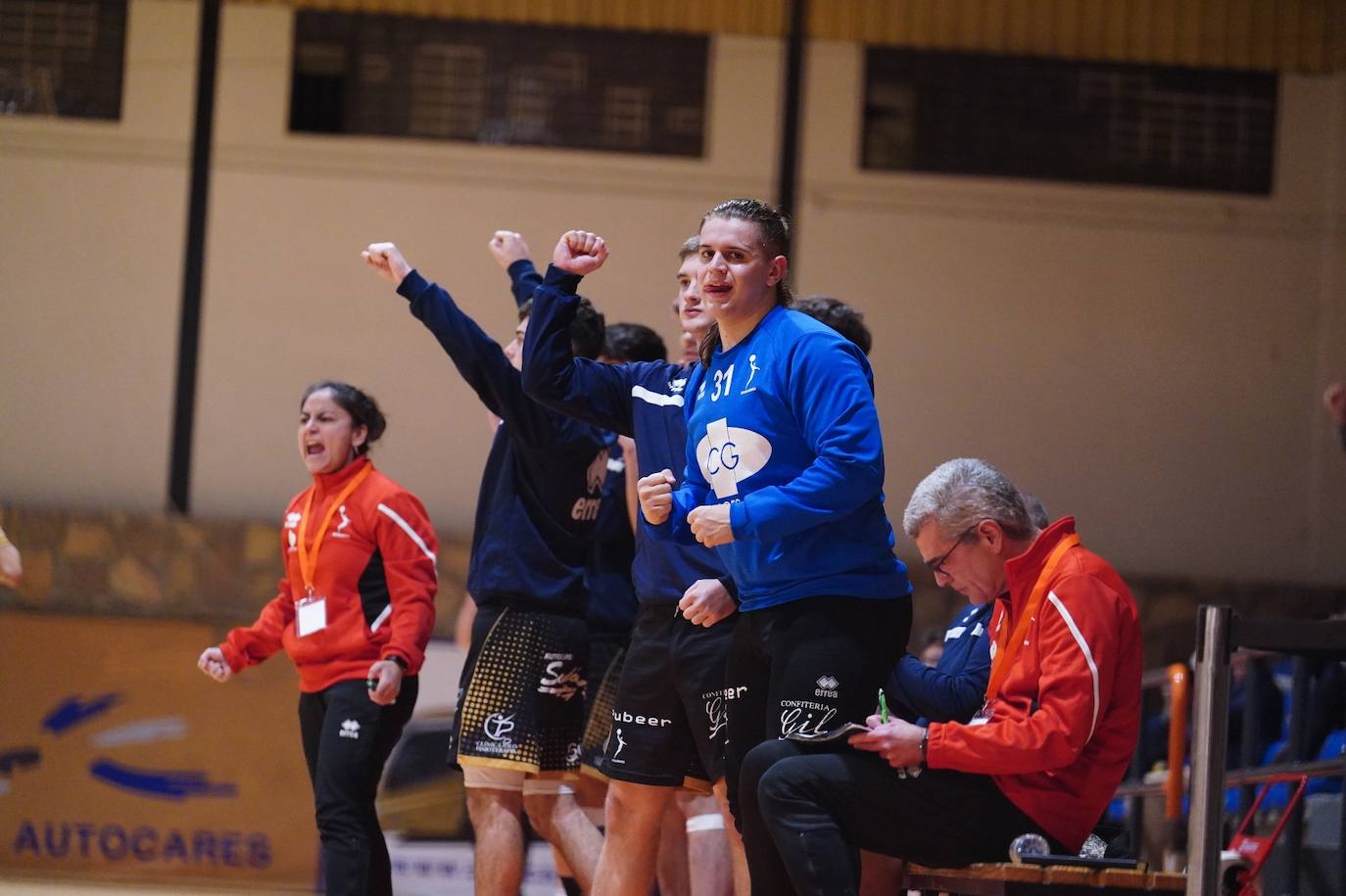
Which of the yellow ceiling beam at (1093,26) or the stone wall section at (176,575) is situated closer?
the stone wall section at (176,575)

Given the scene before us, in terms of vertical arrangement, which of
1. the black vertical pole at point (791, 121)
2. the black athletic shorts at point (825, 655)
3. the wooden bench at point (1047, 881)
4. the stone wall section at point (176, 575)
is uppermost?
the black vertical pole at point (791, 121)

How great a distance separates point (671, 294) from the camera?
10211 mm

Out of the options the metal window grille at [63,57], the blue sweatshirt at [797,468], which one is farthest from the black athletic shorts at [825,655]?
the metal window grille at [63,57]

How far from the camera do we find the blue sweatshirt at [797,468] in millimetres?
3193

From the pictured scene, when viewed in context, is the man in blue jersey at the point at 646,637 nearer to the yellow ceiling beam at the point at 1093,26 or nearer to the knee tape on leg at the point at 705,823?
the knee tape on leg at the point at 705,823

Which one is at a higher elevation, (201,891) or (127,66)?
(127,66)

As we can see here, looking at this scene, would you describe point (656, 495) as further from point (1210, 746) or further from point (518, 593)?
point (518, 593)

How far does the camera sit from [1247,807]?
18.4 feet

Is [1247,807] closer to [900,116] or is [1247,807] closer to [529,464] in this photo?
[529,464]

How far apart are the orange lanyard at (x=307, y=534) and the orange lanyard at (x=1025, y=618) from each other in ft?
7.41

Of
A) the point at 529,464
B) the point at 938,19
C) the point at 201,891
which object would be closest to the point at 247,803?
the point at 201,891

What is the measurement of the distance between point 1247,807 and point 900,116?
19.2ft

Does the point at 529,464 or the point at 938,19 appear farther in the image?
the point at 938,19

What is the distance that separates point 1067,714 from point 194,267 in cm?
820
